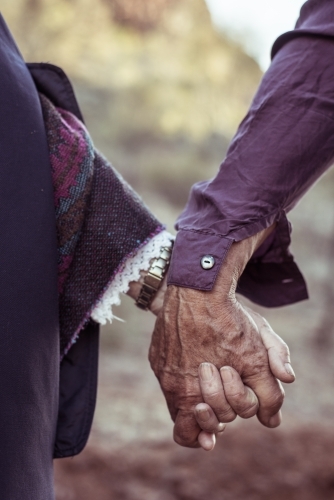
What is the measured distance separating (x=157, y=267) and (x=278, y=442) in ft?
10.3

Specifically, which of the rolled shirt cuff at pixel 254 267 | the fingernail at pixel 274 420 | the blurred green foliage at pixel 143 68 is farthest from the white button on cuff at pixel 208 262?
the blurred green foliage at pixel 143 68

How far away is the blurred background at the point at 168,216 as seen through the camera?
3.62m

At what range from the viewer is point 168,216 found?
1377 cm

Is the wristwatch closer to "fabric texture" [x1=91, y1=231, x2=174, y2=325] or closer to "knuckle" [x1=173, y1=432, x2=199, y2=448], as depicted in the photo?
"fabric texture" [x1=91, y1=231, x2=174, y2=325]

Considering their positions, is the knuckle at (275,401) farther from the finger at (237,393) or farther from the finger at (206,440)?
the finger at (206,440)

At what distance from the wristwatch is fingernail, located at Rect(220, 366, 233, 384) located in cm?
29

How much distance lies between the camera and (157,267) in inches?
54.3

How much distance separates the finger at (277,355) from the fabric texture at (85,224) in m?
0.37

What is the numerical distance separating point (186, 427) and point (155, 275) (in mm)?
380

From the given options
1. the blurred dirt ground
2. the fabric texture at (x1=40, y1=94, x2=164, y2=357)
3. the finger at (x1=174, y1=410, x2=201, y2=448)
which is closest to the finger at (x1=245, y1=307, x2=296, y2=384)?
the finger at (x1=174, y1=410, x2=201, y2=448)

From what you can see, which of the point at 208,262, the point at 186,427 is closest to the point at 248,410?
the point at 186,427

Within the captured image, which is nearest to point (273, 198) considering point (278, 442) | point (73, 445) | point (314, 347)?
point (73, 445)

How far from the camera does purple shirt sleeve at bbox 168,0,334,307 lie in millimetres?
1247

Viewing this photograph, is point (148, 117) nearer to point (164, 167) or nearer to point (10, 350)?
point (164, 167)
